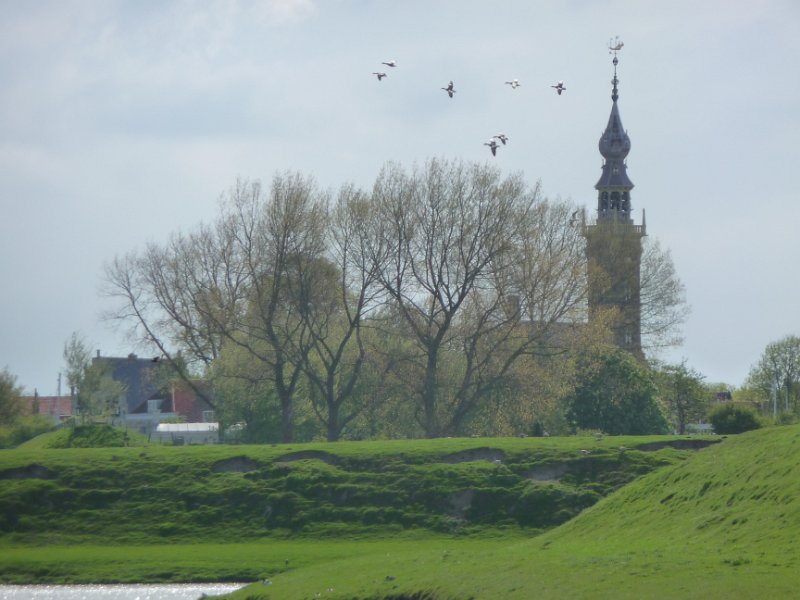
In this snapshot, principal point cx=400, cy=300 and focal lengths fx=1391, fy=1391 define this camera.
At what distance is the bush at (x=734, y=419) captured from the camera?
6794 cm

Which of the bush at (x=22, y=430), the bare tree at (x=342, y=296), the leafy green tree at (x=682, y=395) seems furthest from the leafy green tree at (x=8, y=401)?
the leafy green tree at (x=682, y=395)

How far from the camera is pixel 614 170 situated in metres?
144

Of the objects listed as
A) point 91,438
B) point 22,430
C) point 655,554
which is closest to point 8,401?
point 22,430

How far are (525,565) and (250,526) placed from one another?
22164 millimetres

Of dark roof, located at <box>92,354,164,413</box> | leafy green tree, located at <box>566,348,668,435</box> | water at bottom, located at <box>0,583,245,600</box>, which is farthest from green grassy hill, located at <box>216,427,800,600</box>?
dark roof, located at <box>92,354,164,413</box>

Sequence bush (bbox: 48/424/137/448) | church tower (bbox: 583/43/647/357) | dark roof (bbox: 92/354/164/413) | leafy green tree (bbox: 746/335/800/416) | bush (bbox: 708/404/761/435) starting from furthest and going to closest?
dark roof (bbox: 92/354/164/413) → leafy green tree (bbox: 746/335/800/416) → church tower (bbox: 583/43/647/357) → bush (bbox: 48/424/137/448) → bush (bbox: 708/404/761/435)

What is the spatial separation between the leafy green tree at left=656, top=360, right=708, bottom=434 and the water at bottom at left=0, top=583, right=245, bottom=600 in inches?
2211

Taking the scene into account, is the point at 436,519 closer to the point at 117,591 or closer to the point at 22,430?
the point at 117,591

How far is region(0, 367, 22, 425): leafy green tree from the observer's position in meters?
101

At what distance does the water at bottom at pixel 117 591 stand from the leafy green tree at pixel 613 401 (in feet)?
131

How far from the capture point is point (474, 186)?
81.2 m

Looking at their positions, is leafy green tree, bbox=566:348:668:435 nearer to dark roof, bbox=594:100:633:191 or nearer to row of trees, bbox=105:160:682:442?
row of trees, bbox=105:160:682:442

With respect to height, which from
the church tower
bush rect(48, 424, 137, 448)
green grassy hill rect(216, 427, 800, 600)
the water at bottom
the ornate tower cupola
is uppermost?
the ornate tower cupola

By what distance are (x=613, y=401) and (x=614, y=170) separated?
6448 centimetres
